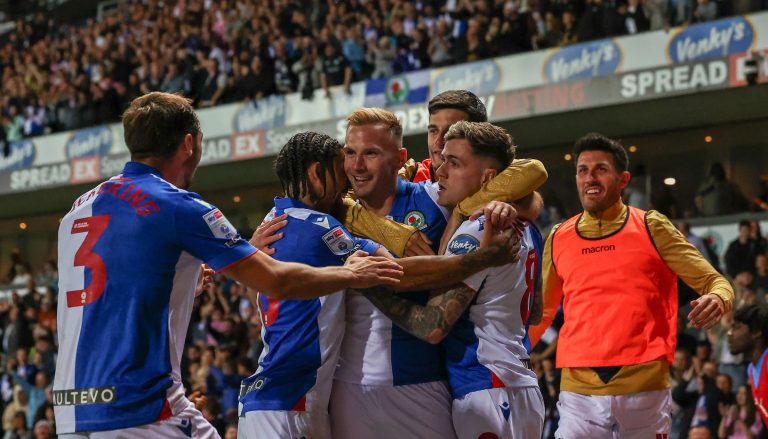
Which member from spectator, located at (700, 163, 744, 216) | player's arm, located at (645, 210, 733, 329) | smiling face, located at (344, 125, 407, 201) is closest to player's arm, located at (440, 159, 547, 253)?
smiling face, located at (344, 125, 407, 201)

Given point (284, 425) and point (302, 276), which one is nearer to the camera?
point (302, 276)

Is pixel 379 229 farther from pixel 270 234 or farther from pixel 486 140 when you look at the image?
pixel 486 140

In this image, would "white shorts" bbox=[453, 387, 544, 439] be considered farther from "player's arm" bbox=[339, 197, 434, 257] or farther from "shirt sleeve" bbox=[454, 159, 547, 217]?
"shirt sleeve" bbox=[454, 159, 547, 217]

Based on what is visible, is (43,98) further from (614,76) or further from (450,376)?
(450,376)

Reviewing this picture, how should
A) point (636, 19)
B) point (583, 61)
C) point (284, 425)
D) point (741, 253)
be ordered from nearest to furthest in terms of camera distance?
point (284, 425), point (741, 253), point (636, 19), point (583, 61)

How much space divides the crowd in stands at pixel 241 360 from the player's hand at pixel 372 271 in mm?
970

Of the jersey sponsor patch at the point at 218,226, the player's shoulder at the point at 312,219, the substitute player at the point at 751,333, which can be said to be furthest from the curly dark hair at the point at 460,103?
the substitute player at the point at 751,333

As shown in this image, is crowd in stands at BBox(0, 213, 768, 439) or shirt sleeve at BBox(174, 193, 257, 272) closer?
shirt sleeve at BBox(174, 193, 257, 272)

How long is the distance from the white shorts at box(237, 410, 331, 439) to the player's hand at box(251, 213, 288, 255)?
0.67m

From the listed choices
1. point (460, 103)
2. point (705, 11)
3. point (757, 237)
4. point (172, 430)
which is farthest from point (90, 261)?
point (705, 11)

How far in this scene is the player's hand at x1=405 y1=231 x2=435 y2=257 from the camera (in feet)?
14.5

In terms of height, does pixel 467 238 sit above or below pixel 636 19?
below

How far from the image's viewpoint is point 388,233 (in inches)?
177

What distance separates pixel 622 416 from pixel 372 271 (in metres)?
2.76
